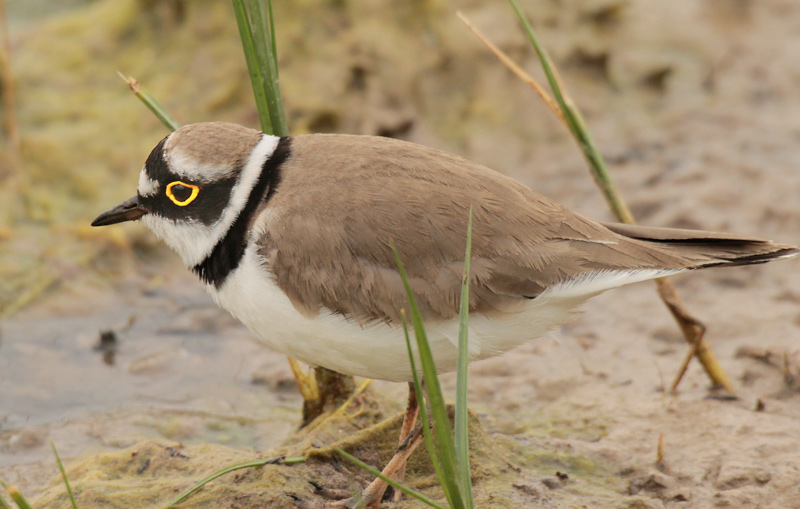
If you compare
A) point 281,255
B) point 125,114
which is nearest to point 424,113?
point 125,114

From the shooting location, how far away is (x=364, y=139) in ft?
12.9

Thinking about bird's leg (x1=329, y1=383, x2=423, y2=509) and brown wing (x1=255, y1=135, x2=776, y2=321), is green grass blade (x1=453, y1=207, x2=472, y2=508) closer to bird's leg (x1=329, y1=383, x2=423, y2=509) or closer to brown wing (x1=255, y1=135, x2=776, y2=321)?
brown wing (x1=255, y1=135, x2=776, y2=321)

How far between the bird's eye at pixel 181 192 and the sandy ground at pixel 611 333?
1.63 metres

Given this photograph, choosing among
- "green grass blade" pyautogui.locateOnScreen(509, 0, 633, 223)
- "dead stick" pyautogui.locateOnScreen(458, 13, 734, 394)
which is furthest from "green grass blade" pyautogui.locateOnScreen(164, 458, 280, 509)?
"dead stick" pyautogui.locateOnScreen(458, 13, 734, 394)

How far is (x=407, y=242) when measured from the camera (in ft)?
11.6

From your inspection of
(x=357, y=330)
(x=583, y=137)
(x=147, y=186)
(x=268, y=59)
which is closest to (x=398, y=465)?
(x=357, y=330)

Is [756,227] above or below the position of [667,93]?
below

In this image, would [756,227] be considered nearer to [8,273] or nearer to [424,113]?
[424,113]

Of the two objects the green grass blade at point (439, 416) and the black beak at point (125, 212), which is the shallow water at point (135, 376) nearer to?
the black beak at point (125, 212)

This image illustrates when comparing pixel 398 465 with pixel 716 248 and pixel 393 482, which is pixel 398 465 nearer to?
pixel 393 482

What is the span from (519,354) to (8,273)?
3.69m

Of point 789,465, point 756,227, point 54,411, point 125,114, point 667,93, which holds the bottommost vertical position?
point 54,411

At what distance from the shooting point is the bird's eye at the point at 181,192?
384cm

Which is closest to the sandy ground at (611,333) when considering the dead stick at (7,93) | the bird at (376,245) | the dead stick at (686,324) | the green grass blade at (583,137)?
the dead stick at (686,324)
